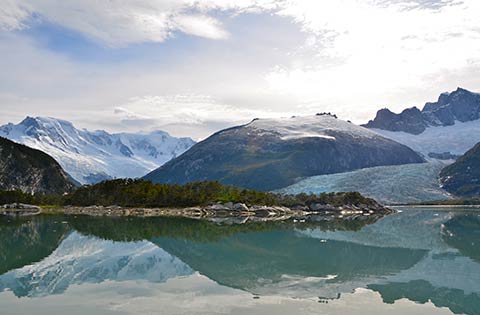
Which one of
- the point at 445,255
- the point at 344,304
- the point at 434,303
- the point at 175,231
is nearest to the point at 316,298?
the point at 344,304

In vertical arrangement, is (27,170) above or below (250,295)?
above

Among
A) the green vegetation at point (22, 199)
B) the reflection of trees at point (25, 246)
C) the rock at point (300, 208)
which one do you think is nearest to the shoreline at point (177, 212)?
the rock at point (300, 208)

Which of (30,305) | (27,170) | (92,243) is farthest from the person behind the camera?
(27,170)

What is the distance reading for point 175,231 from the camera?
200 feet

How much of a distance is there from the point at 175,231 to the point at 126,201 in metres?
59.5

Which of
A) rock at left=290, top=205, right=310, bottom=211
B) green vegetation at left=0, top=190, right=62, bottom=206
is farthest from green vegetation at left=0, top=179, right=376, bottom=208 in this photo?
rock at left=290, top=205, right=310, bottom=211

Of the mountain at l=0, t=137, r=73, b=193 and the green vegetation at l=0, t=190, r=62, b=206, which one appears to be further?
the mountain at l=0, t=137, r=73, b=193

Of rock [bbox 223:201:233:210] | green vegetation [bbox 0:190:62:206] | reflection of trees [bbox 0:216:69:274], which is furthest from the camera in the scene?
green vegetation [bbox 0:190:62:206]

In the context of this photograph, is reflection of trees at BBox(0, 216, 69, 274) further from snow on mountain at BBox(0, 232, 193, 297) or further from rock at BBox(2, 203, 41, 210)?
rock at BBox(2, 203, 41, 210)

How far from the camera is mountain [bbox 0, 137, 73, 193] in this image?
547 feet

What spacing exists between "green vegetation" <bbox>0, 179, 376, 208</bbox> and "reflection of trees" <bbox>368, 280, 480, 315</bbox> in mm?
91245

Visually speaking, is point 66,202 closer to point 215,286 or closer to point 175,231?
point 175,231

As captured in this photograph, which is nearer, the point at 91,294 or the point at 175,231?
the point at 91,294

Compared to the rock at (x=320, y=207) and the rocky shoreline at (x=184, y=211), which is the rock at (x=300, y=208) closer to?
the rock at (x=320, y=207)
